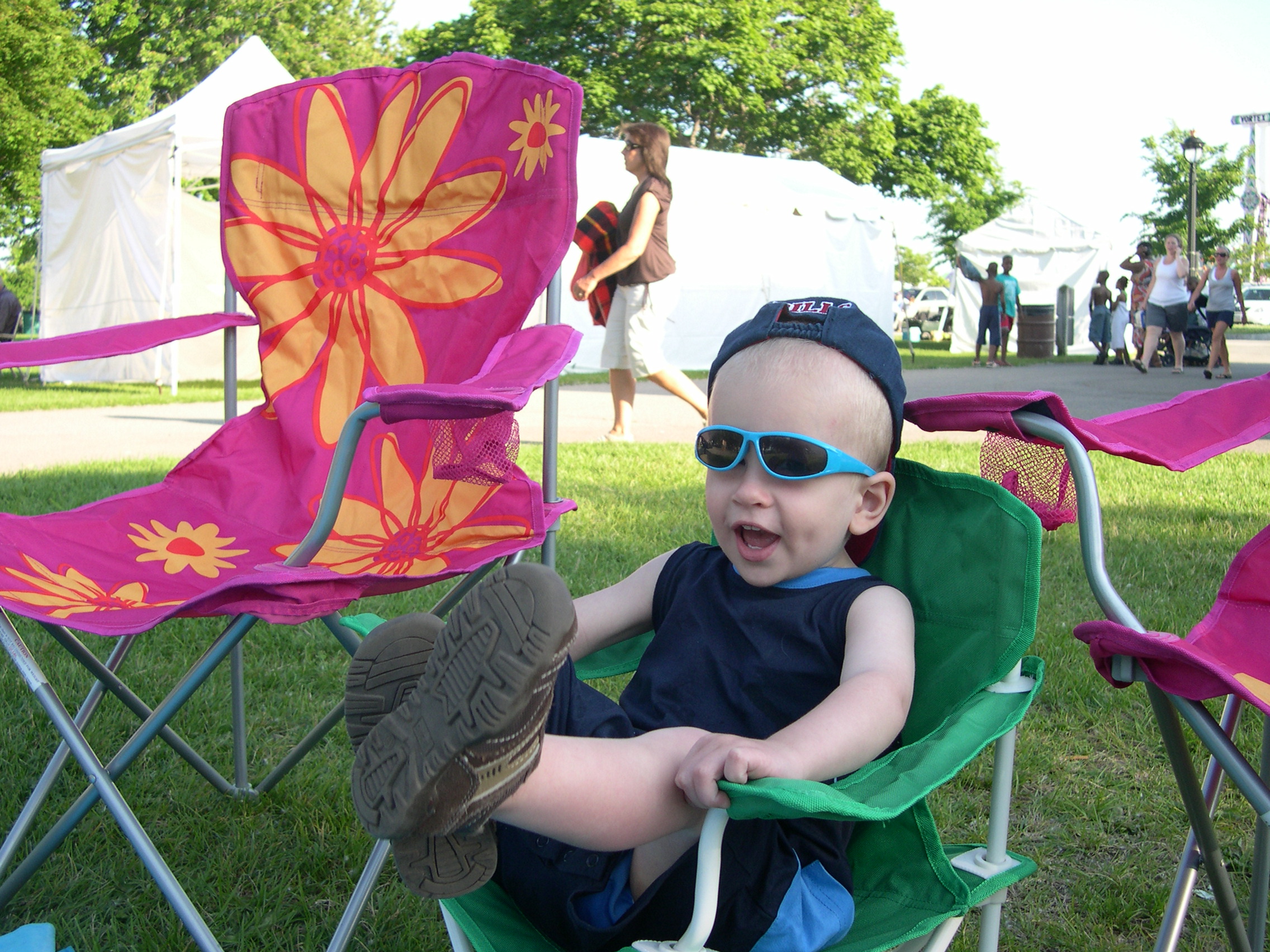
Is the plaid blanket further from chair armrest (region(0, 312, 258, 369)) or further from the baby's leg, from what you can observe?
the baby's leg

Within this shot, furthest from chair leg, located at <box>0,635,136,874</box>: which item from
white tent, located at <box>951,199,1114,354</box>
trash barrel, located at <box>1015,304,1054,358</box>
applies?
white tent, located at <box>951,199,1114,354</box>

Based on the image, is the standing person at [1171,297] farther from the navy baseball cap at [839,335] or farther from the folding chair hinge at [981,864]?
the folding chair hinge at [981,864]

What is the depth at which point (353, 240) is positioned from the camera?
218 cm

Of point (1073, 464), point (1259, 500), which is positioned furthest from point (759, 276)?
point (1073, 464)

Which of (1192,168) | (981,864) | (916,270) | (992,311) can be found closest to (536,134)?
(981,864)

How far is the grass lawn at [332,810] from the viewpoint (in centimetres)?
158

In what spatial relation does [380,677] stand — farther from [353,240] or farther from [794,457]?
[353,240]

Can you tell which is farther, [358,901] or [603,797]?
[358,901]

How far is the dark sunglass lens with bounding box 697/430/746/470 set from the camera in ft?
4.11

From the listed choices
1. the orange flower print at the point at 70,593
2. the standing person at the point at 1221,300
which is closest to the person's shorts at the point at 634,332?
the orange flower print at the point at 70,593

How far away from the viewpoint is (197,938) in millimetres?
1227

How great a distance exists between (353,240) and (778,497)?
129 cm

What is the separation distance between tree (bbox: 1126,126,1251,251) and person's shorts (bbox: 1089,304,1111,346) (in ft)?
52.5

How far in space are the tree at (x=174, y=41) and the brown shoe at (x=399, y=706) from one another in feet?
72.4
